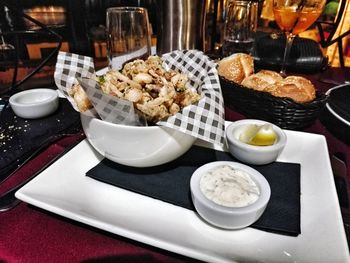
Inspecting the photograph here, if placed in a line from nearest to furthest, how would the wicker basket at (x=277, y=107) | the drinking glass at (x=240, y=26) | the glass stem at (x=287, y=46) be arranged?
the wicker basket at (x=277, y=107) → the glass stem at (x=287, y=46) → the drinking glass at (x=240, y=26)

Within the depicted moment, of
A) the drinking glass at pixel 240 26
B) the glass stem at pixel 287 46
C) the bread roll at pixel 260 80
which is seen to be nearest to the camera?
the bread roll at pixel 260 80

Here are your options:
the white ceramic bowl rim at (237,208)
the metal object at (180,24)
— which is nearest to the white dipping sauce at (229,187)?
the white ceramic bowl rim at (237,208)

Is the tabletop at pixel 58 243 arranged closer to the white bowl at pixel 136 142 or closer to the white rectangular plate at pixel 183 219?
the white rectangular plate at pixel 183 219

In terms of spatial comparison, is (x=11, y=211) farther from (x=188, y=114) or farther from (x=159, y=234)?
(x=188, y=114)

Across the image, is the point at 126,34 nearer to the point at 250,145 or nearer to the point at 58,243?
the point at 250,145

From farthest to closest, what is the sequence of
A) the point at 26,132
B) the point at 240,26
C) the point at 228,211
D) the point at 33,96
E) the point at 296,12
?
the point at 240,26
the point at 296,12
the point at 33,96
the point at 26,132
the point at 228,211

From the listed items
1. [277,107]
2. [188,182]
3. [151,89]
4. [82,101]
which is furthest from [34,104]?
[277,107]

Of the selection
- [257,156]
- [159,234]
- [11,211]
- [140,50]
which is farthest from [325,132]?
[11,211]

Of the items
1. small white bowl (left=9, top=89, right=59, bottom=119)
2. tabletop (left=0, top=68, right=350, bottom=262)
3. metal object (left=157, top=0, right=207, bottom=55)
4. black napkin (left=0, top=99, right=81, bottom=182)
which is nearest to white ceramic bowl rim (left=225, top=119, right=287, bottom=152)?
tabletop (left=0, top=68, right=350, bottom=262)
